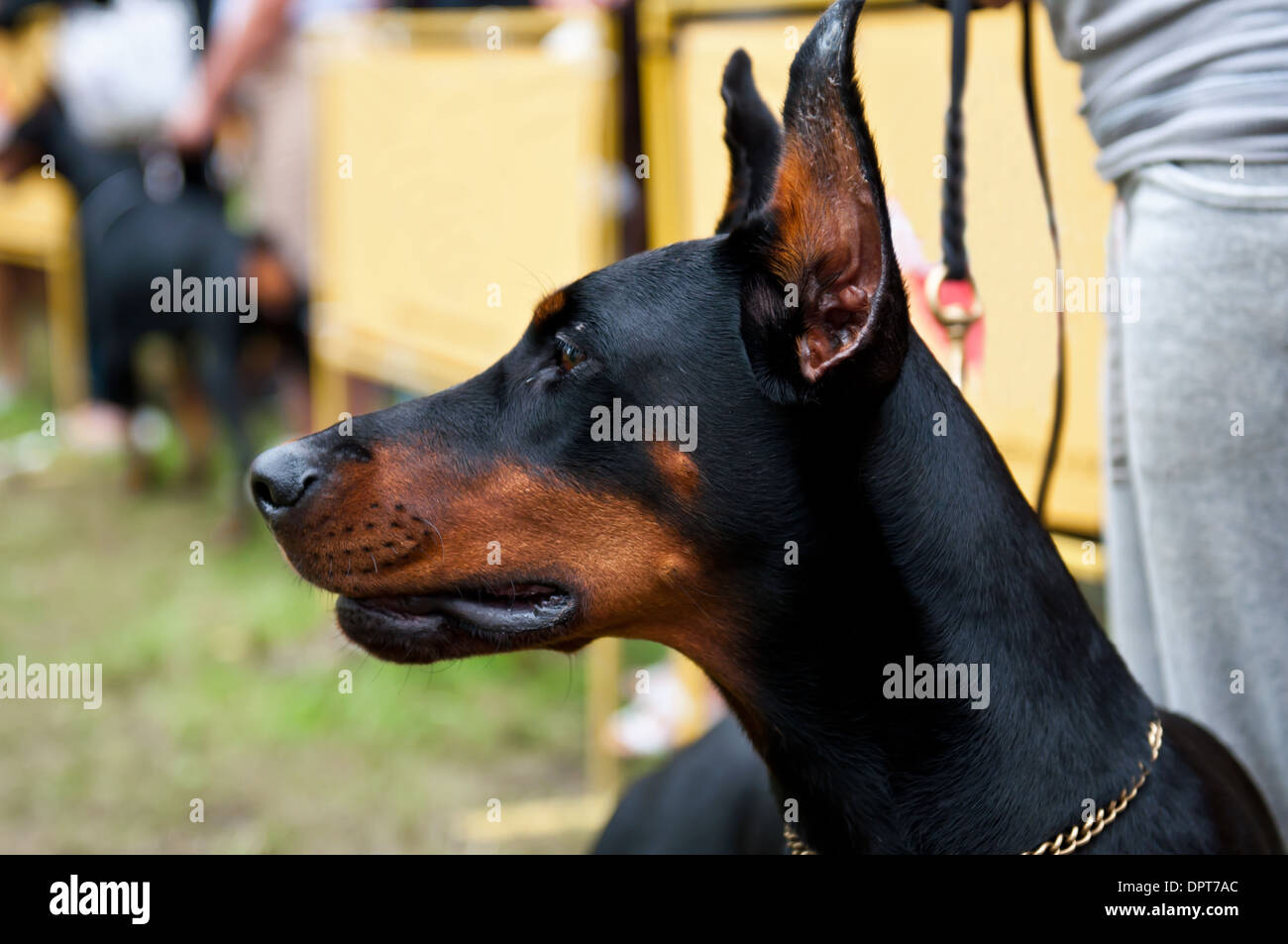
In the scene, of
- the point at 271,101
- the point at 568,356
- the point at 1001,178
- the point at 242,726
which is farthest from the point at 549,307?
the point at 271,101

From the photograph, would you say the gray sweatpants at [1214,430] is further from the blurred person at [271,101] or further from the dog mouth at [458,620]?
the blurred person at [271,101]

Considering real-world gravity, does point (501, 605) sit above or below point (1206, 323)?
below

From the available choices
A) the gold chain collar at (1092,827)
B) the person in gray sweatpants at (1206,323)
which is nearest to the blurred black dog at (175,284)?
the person in gray sweatpants at (1206,323)

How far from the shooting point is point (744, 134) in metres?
2.28

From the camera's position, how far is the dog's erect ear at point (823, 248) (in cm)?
166

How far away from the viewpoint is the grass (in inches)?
158

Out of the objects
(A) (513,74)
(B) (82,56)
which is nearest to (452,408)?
(A) (513,74)

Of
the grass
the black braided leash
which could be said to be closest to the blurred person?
the grass

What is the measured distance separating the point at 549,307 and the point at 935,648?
82cm

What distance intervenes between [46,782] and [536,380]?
10.8 feet

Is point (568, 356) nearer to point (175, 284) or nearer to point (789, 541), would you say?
point (789, 541)

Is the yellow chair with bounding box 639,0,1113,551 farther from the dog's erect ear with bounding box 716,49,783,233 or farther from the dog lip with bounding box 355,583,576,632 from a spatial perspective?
the dog lip with bounding box 355,583,576,632
